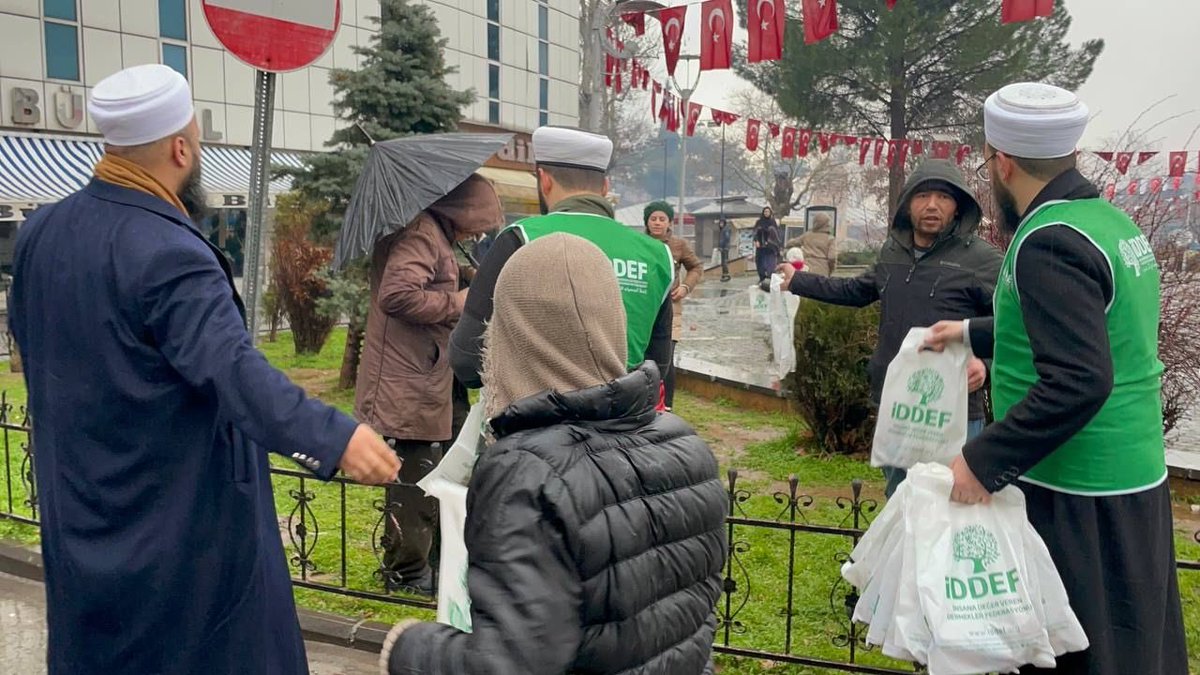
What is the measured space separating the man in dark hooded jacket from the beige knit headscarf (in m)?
2.57

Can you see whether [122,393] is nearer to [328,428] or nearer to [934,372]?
[328,428]

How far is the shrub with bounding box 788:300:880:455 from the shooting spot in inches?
275

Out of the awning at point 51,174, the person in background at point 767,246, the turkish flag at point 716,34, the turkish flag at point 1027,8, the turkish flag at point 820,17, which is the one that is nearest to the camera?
the turkish flag at point 1027,8

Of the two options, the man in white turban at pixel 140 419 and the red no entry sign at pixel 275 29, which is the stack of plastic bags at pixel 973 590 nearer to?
the man in white turban at pixel 140 419

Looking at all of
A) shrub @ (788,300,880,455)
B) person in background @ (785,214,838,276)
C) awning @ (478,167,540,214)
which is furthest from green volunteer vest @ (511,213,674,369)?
awning @ (478,167,540,214)

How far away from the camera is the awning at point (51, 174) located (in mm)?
19731

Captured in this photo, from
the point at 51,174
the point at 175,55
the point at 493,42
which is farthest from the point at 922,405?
the point at 493,42

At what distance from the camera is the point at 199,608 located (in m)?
2.50

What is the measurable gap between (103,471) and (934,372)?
275cm

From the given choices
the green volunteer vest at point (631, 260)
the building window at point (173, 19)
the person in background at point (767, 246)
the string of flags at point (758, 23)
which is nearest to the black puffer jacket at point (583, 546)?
the green volunteer vest at point (631, 260)

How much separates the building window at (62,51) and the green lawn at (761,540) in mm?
17124

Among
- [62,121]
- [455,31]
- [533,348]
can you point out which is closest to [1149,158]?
[533,348]

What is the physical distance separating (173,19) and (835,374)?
23911 mm

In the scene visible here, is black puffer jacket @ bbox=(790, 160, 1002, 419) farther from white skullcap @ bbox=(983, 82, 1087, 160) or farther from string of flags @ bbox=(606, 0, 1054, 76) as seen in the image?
string of flags @ bbox=(606, 0, 1054, 76)
